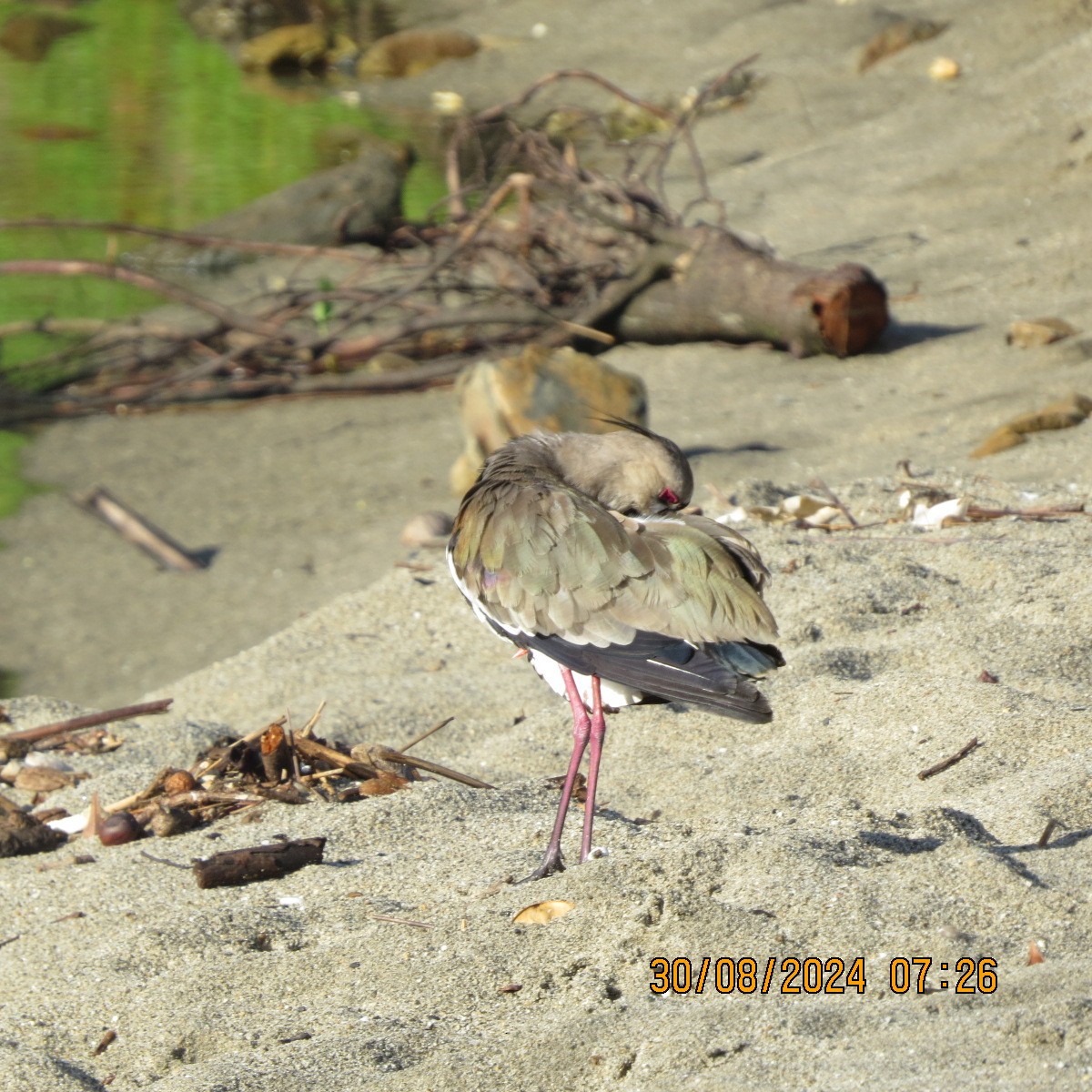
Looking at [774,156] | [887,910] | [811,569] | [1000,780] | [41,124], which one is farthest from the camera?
[41,124]

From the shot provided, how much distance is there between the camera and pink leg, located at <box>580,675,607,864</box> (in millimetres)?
3068

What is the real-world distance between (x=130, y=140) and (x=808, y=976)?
13096mm

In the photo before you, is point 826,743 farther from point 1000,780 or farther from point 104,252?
point 104,252

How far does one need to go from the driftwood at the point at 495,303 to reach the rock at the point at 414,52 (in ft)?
22.0

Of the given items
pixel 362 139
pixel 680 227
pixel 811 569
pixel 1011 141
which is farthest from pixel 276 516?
pixel 362 139

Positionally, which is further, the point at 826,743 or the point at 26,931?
the point at 826,743

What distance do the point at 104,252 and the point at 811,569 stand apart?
846cm

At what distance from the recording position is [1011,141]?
29.6 ft

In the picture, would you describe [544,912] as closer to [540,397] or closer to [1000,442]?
[1000,442]

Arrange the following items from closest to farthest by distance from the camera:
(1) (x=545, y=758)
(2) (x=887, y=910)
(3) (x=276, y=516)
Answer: (2) (x=887, y=910) → (1) (x=545, y=758) → (3) (x=276, y=516)

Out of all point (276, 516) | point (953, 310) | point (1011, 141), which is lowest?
point (276, 516)

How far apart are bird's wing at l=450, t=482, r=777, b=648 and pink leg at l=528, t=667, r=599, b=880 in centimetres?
18

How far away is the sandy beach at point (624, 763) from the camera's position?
2.43 metres

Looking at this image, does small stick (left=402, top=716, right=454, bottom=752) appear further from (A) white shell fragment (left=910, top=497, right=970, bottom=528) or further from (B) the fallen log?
(B) the fallen log
